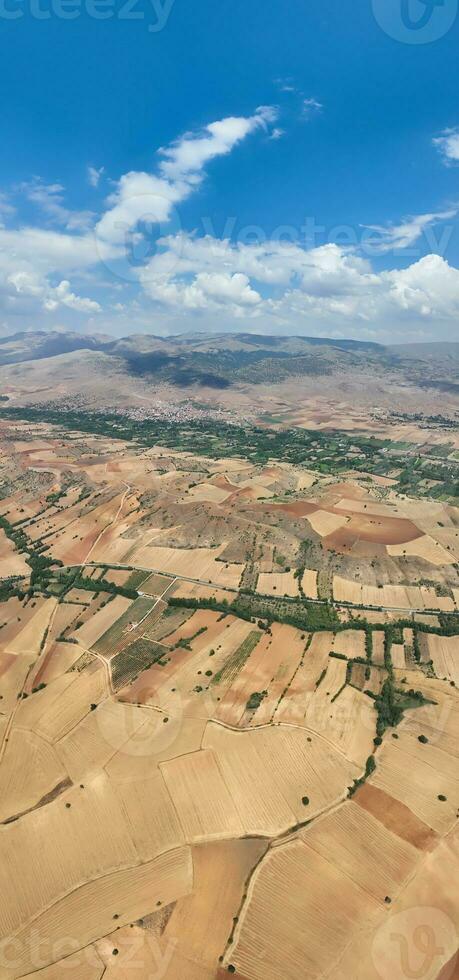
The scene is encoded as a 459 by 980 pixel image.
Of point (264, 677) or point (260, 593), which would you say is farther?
point (260, 593)

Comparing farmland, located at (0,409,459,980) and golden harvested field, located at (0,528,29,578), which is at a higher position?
golden harvested field, located at (0,528,29,578)

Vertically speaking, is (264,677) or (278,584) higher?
(278,584)

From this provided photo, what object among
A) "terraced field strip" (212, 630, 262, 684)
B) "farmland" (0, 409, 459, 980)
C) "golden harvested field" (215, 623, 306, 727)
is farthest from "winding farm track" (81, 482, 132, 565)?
"golden harvested field" (215, 623, 306, 727)

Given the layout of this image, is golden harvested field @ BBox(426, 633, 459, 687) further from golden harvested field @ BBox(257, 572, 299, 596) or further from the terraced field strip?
the terraced field strip

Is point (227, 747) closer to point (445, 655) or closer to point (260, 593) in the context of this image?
point (260, 593)

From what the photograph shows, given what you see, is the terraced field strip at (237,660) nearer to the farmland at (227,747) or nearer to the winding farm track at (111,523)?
the farmland at (227,747)

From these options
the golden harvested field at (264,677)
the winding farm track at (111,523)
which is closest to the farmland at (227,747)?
the golden harvested field at (264,677)

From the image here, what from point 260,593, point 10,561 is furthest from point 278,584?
point 10,561

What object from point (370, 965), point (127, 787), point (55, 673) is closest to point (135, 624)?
point (55, 673)

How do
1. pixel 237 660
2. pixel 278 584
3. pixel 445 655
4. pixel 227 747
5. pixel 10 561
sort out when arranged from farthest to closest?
pixel 10 561 < pixel 278 584 < pixel 445 655 < pixel 237 660 < pixel 227 747
